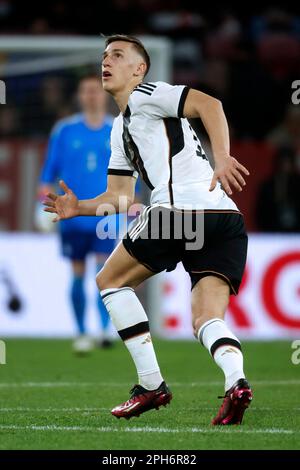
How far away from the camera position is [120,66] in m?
6.02

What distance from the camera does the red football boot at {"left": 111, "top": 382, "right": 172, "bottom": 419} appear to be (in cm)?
581

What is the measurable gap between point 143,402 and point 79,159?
533cm

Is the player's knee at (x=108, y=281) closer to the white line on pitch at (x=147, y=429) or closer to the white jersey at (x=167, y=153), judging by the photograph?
the white jersey at (x=167, y=153)

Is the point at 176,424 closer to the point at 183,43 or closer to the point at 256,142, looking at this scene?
the point at 256,142

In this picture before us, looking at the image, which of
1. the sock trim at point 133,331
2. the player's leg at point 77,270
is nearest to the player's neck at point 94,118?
the player's leg at point 77,270

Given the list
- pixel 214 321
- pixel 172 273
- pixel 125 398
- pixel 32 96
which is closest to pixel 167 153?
pixel 214 321

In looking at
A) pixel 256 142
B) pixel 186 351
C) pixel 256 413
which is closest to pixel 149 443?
pixel 256 413

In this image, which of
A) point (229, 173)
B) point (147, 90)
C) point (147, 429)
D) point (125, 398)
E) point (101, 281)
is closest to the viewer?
point (229, 173)

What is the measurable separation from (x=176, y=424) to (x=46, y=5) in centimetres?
1109

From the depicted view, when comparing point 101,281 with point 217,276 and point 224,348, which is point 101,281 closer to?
point 217,276

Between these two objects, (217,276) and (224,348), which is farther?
(217,276)

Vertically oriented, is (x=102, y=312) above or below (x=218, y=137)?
below

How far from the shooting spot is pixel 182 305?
12.3 meters

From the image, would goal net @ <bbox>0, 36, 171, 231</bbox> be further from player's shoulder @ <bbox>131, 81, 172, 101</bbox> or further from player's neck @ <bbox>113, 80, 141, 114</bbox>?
player's shoulder @ <bbox>131, 81, 172, 101</bbox>
